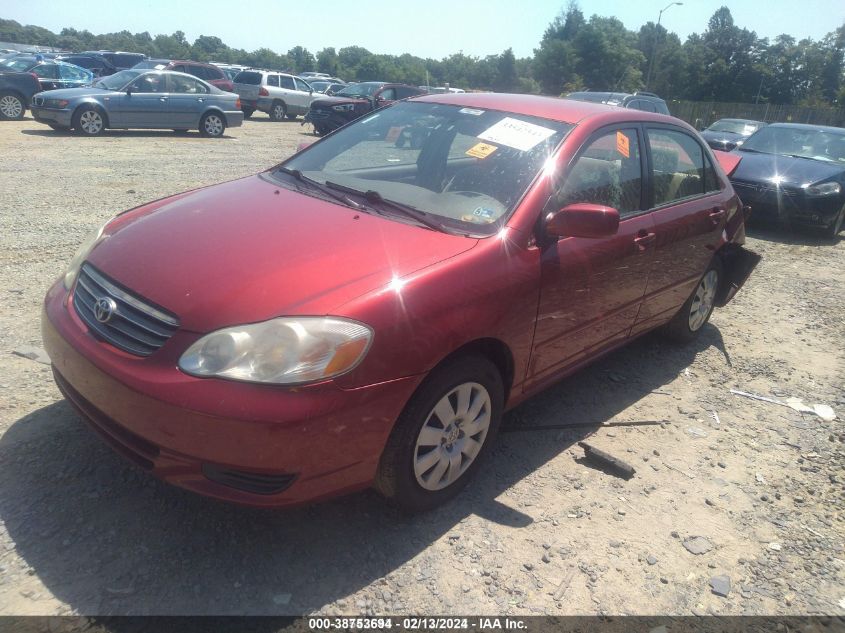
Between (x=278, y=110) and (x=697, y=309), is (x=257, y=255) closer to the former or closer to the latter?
(x=697, y=309)

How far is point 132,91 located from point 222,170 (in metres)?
5.74

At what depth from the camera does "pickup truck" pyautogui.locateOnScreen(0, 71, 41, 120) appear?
623 inches

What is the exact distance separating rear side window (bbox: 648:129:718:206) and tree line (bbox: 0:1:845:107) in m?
56.4

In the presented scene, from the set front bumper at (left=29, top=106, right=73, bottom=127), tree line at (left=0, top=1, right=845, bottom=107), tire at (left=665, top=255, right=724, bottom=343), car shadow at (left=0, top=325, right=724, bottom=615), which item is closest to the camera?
car shadow at (left=0, top=325, right=724, bottom=615)

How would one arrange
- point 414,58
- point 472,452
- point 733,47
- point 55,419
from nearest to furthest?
1. point 472,452
2. point 55,419
3. point 733,47
4. point 414,58

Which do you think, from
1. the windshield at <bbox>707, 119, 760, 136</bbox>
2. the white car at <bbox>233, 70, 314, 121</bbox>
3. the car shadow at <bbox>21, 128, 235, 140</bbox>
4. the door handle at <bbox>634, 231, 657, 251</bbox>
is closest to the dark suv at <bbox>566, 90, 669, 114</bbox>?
the windshield at <bbox>707, 119, 760, 136</bbox>

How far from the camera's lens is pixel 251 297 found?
2340mm

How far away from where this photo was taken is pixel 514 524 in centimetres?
285

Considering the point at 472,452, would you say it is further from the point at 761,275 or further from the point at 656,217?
the point at 761,275

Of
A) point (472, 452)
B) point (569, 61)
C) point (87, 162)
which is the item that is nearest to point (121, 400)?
point (472, 452)

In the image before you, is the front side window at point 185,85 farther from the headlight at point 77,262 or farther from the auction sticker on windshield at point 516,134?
the auction sticker on windshield at point 516,134

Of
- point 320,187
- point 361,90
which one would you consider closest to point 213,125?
point 361,90

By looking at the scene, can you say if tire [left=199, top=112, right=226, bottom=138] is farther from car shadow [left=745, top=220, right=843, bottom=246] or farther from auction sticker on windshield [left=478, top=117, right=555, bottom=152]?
auction sticker on windshield [left=478, top=117, right=555, bottom=152]

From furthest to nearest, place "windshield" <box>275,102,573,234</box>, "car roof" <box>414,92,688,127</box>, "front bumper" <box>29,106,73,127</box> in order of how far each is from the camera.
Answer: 1. "front bumper" <box>29,106,73,127</box>
2. "car roof" <box>414,92,688,127</box>
3. "windshield" <box>275,102,573,234</box>
